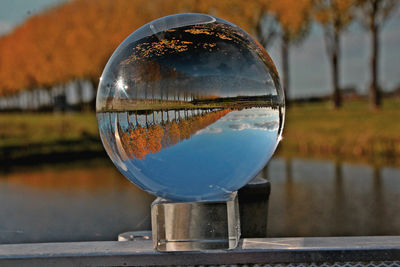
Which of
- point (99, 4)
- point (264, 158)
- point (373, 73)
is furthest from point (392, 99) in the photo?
point (264, 158)

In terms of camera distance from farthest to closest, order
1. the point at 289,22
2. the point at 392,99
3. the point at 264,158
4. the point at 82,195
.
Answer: the point at 392,99 → the point at 289,22 → the point at 82,195 → the point at 264,158

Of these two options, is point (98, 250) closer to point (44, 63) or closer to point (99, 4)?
point (99, 4)

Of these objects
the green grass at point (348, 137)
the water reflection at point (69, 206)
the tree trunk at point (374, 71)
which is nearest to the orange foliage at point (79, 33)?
the tree trunk at point (374, 71)

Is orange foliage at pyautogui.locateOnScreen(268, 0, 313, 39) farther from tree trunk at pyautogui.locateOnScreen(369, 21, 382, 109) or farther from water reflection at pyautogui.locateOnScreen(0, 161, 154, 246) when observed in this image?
water reflection at pyautogui.locateOnScreen(0, 161, 154, 246)

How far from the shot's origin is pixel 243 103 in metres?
4.13

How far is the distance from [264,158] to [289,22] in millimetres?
25464

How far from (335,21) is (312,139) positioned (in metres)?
8.34

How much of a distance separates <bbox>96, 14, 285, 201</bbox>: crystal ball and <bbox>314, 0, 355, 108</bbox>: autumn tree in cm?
2207

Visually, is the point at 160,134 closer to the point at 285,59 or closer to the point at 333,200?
the point at 333,200

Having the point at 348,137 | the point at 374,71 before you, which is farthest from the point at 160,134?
the point at 374,71

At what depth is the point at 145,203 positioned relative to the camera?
12.8m

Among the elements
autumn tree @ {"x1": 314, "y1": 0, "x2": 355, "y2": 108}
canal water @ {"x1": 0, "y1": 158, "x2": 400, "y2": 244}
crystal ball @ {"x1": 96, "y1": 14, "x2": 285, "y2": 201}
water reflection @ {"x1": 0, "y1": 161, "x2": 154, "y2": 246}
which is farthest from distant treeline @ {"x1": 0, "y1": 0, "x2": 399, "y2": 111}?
crystal ball @ {"x1": 96, "y1": 14, "x2": 285, "y2": 201}

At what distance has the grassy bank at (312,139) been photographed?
20.1m

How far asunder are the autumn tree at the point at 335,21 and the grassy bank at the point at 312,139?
3244 millimetres
